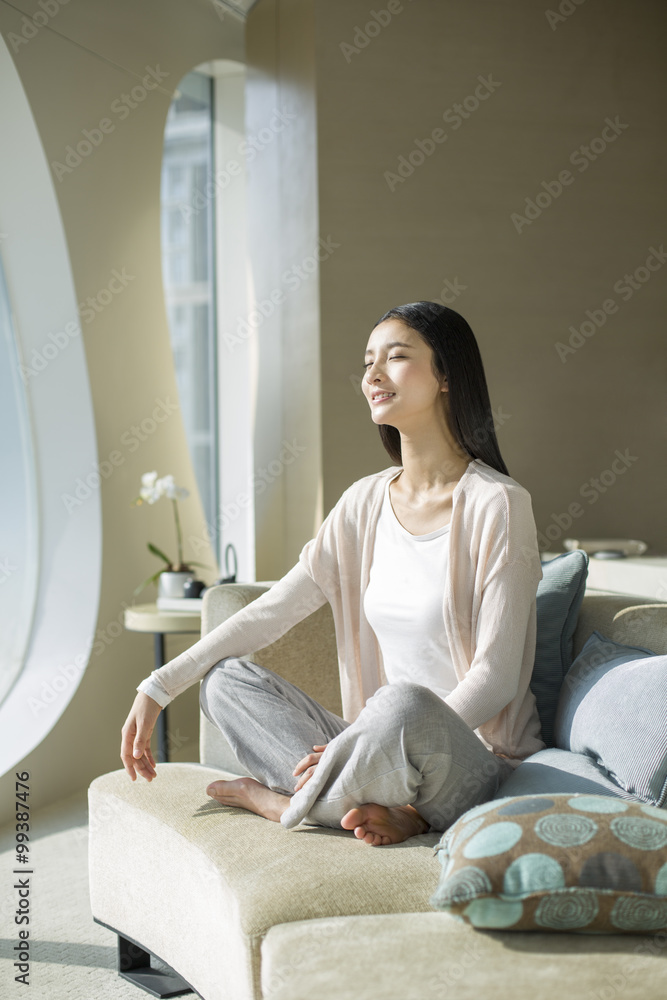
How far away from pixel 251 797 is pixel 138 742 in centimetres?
25

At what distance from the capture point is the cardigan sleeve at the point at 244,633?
1.76 meters

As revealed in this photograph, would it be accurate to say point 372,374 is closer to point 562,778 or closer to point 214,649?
point 214,649

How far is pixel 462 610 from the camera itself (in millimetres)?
1688

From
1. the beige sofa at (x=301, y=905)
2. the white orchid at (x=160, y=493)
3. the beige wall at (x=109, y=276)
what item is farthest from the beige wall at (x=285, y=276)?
the beige sofa at (x=301, y=905)

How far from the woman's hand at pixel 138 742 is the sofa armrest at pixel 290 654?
0.96 ft

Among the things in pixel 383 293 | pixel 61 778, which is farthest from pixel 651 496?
pixel 61 778

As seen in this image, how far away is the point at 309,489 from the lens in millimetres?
3568

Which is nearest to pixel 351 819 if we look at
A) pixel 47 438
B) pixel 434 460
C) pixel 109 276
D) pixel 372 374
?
pixel 434 460

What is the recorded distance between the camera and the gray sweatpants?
135 cm

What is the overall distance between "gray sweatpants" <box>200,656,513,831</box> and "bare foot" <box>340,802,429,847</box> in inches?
0.8

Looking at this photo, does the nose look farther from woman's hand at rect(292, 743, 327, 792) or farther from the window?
the window

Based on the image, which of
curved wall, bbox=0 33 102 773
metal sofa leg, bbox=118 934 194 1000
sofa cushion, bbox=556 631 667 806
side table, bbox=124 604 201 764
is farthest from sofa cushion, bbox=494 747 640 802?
curved wall, bbox=0 33 102 773

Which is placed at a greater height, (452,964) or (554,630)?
(554,630)

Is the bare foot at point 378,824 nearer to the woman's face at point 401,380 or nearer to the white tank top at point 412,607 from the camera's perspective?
the white tank top at point 412,607
